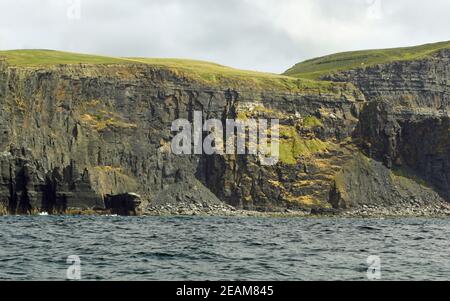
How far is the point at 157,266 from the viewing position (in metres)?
47.1

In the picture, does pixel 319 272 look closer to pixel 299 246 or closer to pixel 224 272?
pixel 224 272

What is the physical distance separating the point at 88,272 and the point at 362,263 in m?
18.8

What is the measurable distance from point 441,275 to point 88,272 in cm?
2130

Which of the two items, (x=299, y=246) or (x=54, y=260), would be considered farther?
(x=299, y=246)

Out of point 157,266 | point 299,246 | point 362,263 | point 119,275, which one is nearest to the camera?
point 119,275

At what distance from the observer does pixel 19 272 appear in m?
43.3
